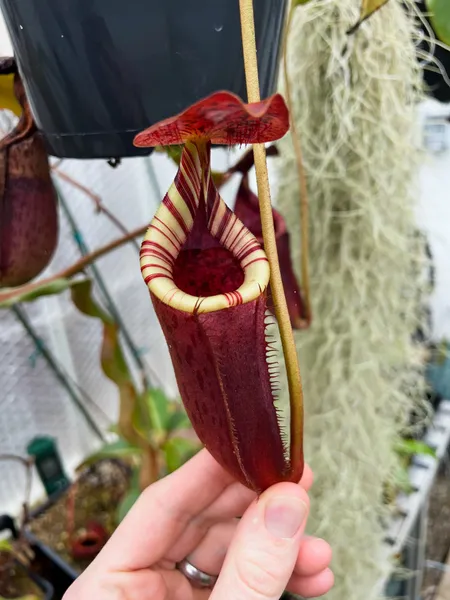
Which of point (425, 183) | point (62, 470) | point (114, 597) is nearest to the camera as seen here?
point (114, 597)

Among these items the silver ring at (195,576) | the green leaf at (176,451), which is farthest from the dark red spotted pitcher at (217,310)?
the green leaf at (176,451)

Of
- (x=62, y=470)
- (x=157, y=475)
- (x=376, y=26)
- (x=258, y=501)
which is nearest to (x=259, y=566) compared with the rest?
(x=258, y=501)

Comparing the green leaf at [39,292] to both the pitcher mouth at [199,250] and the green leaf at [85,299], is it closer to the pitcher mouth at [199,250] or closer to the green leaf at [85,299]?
the green leaf at [85,299]

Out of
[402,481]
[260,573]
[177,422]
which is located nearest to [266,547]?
[260,573]

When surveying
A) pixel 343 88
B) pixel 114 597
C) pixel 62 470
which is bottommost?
pixel 62 470

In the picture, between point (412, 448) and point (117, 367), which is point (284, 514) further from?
point (412, 448)

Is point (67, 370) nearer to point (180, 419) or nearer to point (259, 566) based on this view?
point (180, 419)

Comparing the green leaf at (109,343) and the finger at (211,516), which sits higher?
the green leaf at (109,343)
